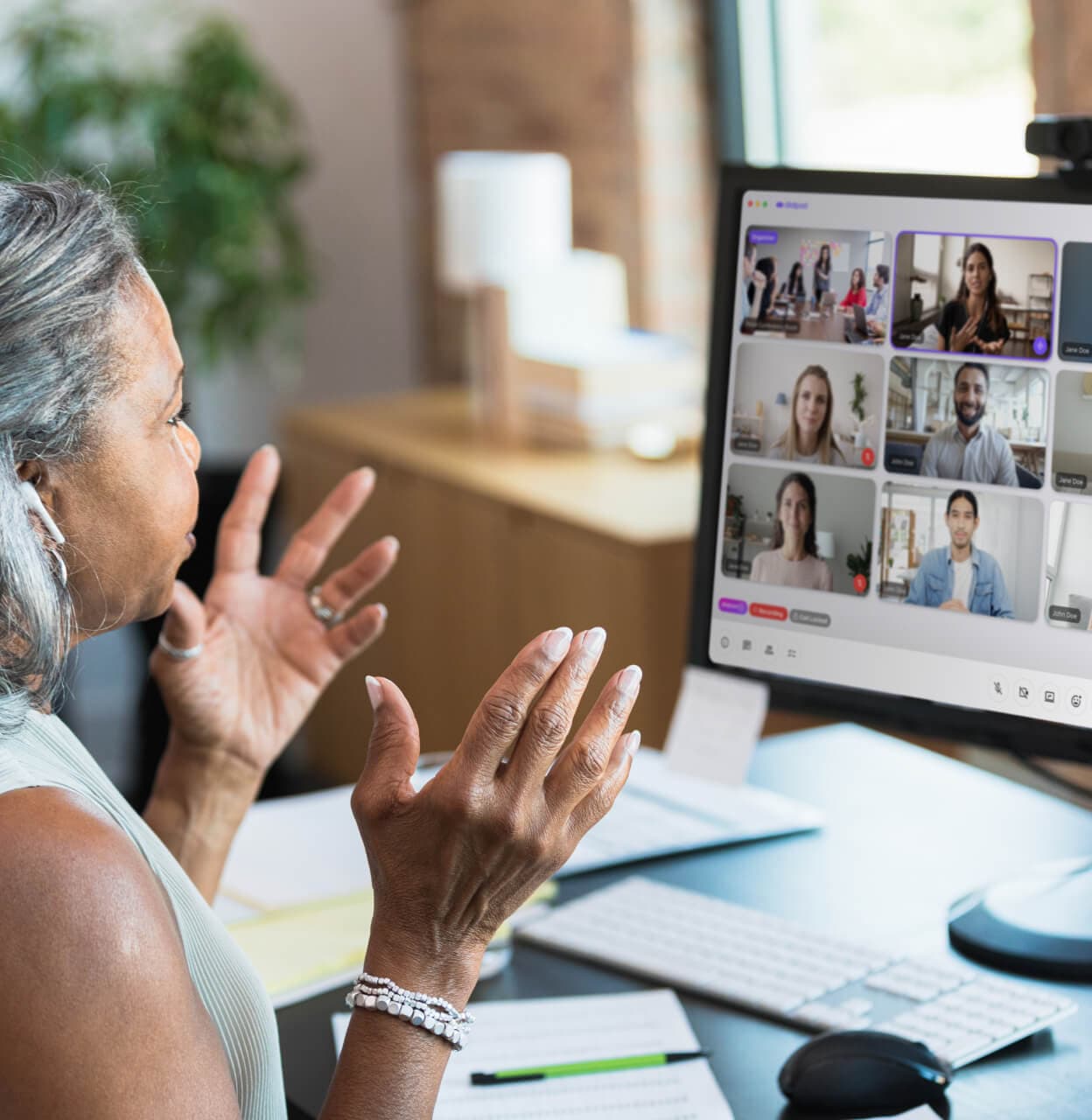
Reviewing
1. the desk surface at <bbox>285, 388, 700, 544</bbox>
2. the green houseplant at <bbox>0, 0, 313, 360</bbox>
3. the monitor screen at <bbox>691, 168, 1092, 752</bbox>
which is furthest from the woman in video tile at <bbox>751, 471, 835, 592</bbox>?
the green houseplant at <bbox>0, 0, 313, 360</bbox>

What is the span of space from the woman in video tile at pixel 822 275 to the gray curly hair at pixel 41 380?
55 centimetres

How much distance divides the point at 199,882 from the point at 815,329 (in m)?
0.69

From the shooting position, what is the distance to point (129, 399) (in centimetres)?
100

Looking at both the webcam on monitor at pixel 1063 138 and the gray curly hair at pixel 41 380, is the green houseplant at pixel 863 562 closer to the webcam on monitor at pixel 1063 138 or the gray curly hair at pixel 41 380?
the webcam on monitor at pixel 1063 138

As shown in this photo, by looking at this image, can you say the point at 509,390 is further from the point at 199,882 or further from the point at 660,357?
the point at 199,882

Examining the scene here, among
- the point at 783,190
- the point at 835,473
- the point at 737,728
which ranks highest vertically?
the point at 783,190

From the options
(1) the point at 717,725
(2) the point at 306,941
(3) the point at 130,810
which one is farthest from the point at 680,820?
(3) the point at 130,810

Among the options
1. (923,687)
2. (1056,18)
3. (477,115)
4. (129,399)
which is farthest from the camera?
(477,115)

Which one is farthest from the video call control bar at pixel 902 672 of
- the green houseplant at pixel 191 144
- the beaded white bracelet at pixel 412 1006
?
the green houseplant at pixel 191 144

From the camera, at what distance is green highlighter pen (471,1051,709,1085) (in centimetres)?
113

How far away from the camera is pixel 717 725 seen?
55.8 inches

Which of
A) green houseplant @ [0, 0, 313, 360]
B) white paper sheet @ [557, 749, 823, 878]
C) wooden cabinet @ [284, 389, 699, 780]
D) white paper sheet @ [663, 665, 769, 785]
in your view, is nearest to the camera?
white paper sheet @ [663, 665, 769, 785]

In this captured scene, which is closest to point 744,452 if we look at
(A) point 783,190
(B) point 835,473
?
(B) point 835,473

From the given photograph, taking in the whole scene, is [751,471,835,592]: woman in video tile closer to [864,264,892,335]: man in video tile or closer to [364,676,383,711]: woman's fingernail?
[864,264,892,335]: man in video tile
